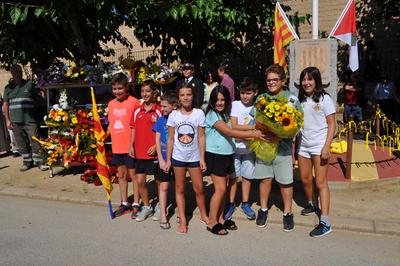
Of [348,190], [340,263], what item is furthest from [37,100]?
[340,263]

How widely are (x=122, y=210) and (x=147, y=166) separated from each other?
0.75m

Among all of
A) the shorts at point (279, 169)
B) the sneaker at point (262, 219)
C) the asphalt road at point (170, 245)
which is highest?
the shorts at point (279, 169)

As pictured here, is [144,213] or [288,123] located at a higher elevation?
[288,123]

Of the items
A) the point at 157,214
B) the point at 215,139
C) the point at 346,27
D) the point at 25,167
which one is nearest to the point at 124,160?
the point at 157,214

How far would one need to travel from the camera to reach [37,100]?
7.97 m

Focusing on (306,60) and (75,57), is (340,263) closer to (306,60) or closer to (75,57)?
(306,60)

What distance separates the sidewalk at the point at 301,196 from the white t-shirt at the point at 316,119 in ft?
3.33

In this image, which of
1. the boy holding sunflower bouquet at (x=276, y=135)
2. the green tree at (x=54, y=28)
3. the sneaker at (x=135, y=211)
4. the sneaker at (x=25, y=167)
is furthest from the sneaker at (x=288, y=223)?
the sneaker at (x=25, y=167)

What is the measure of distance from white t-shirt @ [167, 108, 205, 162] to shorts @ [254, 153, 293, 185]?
75 centimetres

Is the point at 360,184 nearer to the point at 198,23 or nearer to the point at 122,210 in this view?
the point at 122,210

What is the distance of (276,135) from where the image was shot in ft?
14.5

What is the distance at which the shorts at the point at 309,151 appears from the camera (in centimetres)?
454

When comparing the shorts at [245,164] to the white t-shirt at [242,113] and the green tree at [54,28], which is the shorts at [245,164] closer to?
the white t-shirt at [242,113]

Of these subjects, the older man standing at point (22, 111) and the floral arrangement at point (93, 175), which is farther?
the older man standing at point (22, 111)
